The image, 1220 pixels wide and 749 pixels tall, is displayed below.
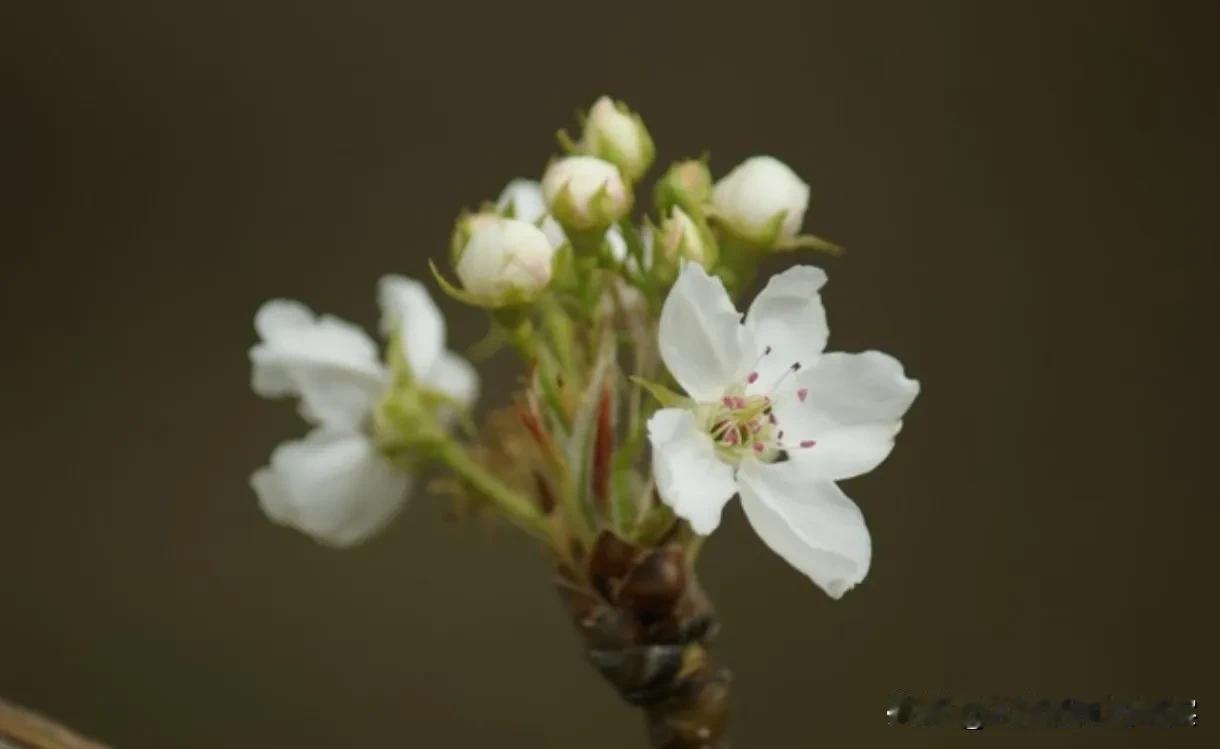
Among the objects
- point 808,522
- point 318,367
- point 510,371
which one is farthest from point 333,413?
point 510,371

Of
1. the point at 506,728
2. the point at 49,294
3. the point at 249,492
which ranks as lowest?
the point at 506,728

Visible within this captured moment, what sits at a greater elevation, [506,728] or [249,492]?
[249,492]

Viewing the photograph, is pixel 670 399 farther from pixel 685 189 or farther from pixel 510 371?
pixel 510 371

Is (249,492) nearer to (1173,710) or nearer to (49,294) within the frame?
(49,294)

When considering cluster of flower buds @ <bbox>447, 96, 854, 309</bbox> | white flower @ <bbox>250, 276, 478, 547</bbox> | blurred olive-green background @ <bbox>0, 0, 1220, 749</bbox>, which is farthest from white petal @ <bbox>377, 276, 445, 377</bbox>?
blurred olive-green background @ <bbox>0, 0, 1220, 749</bbox>

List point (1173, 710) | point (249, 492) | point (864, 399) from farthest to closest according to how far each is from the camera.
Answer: point (249, 492)
point (1173, 710)
point (864, 399)

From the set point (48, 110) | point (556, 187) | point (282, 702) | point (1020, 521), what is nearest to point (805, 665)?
point (1020, 521)

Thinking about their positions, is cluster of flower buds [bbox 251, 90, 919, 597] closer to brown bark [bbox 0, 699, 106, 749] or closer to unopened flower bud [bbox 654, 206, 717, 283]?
unopened flower bud [bbox 654, 206, 717, 283]

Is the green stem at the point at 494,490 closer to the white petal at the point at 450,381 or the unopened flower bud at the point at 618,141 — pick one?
the white petal at the point at 450,381

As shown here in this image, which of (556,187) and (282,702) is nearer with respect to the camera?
(556,187)
